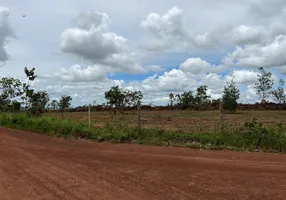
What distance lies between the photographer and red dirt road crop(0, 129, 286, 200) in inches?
239

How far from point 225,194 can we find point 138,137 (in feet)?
26.2

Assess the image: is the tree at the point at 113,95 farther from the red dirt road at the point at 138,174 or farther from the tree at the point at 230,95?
the red dirt road at the point at 138,174

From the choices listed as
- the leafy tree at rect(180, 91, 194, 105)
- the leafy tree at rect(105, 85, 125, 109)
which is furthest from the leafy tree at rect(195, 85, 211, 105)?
the leafy tree at rect(105, 85, 125, 109)

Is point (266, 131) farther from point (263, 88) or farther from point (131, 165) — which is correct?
point (263, 88)

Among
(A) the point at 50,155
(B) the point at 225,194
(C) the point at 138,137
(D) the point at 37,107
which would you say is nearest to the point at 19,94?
(D) the point at 37,107

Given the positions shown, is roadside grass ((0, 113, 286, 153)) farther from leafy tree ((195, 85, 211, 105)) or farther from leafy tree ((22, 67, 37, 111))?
leafy tree ((195, 85, 211, 105))

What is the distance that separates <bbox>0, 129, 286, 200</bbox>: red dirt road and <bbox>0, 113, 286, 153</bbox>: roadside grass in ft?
3.45

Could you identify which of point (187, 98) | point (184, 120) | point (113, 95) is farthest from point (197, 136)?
point (187, 98)

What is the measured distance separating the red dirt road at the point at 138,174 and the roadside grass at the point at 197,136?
1.05 meters

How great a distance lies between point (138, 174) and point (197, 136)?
5774 mm

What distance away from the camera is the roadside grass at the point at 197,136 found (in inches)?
464

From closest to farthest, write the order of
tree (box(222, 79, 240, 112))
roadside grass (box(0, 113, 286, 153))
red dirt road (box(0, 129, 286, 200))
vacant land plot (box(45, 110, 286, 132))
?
red dirt road (box(0, 129, 286, 200)) → roadside grass (box(0, 113, 286, 153)) → vacant land plot (box(45, 110, 286, 132)) → tree (box(222, 79, 240, 112))

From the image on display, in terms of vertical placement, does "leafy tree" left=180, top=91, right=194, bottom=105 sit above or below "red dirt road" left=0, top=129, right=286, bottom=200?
above

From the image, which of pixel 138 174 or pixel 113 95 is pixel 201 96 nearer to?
pixel 113 95
